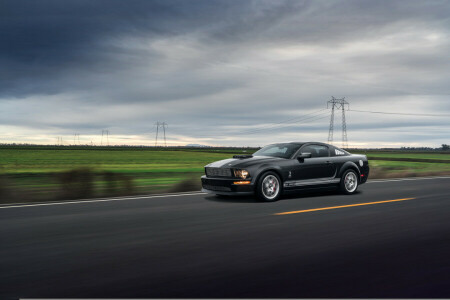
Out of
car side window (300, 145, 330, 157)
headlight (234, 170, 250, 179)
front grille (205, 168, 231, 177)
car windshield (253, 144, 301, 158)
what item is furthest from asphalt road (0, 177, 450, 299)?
car side window (300, 145, 330, 157)

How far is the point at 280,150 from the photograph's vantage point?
40.0ft

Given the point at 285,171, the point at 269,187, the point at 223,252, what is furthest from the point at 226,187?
the point at 223,252

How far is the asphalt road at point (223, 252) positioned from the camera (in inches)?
167

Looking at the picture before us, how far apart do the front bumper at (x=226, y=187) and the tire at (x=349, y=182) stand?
3.22m

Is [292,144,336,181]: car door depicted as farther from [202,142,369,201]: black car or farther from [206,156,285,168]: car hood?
[206,156,285,168]: car hood

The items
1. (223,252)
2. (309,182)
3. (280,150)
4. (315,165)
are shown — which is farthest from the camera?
(280,150)

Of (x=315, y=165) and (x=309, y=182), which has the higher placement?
(x=315, y=165)

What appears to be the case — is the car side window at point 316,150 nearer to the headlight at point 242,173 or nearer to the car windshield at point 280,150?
the car windshield at point 280,150

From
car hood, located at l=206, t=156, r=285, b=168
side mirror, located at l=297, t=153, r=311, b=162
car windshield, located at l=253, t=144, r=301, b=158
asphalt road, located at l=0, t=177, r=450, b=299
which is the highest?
car windshield, located at l=253, t=144, r=301, b=158

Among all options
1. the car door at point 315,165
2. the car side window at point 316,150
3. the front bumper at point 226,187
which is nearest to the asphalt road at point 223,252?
the front bumper at point 226,187

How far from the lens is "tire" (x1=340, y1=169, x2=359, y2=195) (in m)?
12.6

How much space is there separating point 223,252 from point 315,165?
6.93 m

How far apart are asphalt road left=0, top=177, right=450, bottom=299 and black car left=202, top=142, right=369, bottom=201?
128 cm

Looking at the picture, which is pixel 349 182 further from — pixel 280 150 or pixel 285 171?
pixel 285 171
